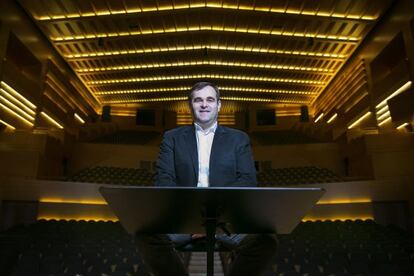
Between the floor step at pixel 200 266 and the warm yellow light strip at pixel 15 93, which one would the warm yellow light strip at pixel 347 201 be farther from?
the warm yellow light strip at pixel 15 93

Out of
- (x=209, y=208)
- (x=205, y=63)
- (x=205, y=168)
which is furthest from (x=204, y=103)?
(x=205, y=63)

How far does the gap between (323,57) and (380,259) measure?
1150 centimetres

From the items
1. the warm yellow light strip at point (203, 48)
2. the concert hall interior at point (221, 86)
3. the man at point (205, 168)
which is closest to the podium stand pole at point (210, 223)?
the man at point (205, 168)

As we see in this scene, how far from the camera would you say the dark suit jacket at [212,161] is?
6.51 feet

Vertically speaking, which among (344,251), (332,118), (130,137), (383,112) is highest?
(332,118)

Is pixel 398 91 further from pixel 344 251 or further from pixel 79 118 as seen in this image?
pixel 79 118

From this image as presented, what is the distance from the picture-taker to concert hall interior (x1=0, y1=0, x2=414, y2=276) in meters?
7.47

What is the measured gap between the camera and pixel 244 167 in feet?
6.79

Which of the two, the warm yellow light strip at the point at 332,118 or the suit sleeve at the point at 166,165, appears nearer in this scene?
the suit sleeve at the point at 166,165

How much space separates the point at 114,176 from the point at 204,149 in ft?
41.1

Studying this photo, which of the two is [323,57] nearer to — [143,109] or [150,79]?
[150,79]

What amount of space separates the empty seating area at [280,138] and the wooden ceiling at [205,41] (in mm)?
2518

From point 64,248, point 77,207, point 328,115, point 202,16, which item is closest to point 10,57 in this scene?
point 77,207

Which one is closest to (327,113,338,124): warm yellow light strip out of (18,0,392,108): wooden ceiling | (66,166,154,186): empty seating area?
(18,0,392,108): wooden ceiling
